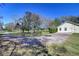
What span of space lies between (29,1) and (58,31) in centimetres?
44

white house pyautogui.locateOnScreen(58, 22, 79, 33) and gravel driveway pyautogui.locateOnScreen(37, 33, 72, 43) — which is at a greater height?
white house pyautogui.locateOnScreen(58, 22, 79, 33)

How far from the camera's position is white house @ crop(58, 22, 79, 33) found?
193 centimetres

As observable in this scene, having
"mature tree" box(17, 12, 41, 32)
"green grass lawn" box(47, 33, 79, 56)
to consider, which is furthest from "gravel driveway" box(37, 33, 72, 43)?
"mature tree" box(17, 12, 41, 32)

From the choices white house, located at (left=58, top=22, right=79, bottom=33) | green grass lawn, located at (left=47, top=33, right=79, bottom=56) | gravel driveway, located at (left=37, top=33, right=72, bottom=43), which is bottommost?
green grass lawn, located at (left=47, top=33, right=79, bottom=56)

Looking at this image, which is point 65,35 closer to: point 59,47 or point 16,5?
point 59,47

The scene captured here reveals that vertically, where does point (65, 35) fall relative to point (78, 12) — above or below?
below

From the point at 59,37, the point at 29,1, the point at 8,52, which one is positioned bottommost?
the point at 8,52

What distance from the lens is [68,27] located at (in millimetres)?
1944

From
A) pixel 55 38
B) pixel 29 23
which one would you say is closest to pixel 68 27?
pixel 55 38

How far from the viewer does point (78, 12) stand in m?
1.94

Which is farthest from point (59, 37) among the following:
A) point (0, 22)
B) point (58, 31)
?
point (0, 22)

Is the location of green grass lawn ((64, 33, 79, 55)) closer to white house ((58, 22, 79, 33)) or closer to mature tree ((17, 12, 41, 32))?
white house ((58, 22, 79, 33))

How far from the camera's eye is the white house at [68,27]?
1934mm

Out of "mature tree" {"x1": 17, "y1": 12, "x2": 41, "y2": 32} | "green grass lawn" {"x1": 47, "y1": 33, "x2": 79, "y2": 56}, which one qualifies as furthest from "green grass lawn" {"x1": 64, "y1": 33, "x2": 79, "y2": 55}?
"mature tree" {"x1": 17, "y1": 12, "x2": 41, "y2": 32}
